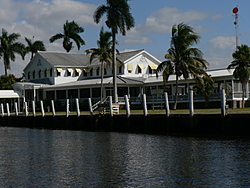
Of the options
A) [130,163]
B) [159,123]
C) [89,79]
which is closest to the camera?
[130,163]

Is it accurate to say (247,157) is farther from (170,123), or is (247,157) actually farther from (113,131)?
(113,131)

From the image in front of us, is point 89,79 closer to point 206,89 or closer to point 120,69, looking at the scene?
point 120,69

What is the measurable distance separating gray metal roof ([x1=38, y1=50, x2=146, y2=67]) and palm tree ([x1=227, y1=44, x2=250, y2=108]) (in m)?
21.4

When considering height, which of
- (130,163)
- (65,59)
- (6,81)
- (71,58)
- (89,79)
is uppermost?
(71,58)

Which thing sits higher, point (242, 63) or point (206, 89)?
point (242, 63)

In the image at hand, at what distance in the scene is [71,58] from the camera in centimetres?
7262

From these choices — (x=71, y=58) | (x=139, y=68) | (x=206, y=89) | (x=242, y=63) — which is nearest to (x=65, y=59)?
(x=71, y=58)

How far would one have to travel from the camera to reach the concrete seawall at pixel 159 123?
26422 millimetres

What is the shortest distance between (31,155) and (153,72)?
44.0 metres

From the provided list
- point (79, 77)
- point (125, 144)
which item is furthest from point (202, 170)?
point (79, 77)

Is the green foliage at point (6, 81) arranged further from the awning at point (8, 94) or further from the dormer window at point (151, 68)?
the dormer window at point (151, 68)

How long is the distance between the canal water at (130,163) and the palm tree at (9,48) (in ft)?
179

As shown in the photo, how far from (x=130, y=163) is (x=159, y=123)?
1154 centimetres

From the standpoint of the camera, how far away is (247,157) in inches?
800
